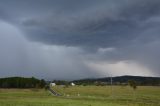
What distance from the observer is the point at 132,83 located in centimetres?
A: 15775

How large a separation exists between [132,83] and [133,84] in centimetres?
168

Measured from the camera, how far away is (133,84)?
156 meters
